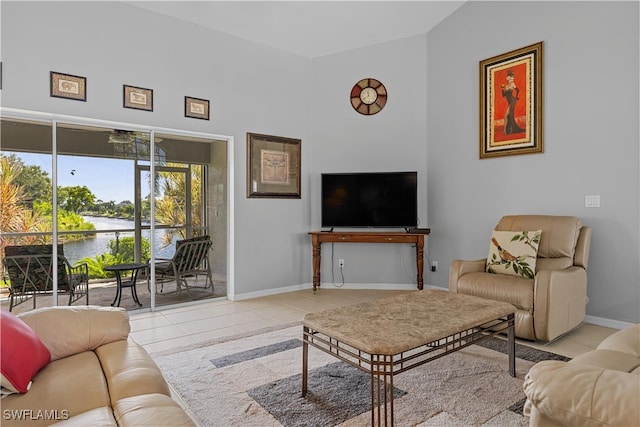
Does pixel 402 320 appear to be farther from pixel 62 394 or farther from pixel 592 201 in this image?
pixel 592 201

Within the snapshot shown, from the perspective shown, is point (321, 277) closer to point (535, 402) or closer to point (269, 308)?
point (269, 308)

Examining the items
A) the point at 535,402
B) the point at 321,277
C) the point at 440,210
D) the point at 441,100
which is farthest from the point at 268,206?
the point at 535,402

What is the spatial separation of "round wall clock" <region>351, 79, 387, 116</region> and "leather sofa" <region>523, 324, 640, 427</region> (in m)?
4.38

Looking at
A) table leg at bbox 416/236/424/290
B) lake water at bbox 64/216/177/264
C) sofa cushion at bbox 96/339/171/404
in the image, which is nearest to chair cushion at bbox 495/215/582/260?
table leg at bbox 416/236/424/290

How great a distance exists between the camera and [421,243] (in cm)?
450

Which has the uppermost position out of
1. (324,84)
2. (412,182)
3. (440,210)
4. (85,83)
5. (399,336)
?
(324,84)

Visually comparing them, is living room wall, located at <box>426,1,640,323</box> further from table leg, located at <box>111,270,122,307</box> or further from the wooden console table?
table leg, located at <box>111,270,122,307</box>

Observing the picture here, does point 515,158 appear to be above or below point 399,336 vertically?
above

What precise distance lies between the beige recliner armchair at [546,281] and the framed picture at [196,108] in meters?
3.11

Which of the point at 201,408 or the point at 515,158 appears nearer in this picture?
the point at 201,408

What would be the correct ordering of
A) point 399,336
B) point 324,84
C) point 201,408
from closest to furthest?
point 399,336, point 201,408, point 324,84

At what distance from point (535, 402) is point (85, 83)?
4140 mm

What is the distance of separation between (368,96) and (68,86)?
133 inches

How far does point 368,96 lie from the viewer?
5078 mm
